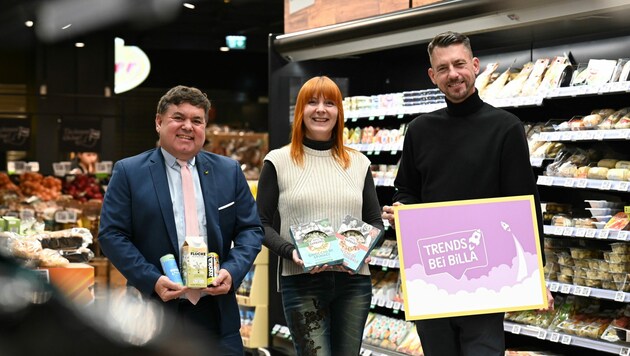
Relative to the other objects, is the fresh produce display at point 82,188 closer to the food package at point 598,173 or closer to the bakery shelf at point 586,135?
the bakery shelf at point 586,135

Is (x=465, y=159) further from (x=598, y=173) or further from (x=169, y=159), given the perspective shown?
(x=598, y=173)

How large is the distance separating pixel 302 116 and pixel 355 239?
1.85 feet

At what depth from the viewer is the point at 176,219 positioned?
10.8 ft

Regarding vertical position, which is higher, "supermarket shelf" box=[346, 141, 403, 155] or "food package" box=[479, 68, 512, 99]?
"food package" box=[479, 68, 512, 99]

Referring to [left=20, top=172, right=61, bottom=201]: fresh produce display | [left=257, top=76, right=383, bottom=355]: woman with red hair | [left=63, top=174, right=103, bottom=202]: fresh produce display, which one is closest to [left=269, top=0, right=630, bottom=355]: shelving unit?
[left=257, top=76, right=383, bottom=355]: woman with red hair

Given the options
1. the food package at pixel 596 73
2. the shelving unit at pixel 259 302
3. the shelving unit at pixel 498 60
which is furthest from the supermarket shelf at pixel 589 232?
the shelving unit at pixel 259 302

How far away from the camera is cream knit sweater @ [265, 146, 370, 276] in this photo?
13.0 feet

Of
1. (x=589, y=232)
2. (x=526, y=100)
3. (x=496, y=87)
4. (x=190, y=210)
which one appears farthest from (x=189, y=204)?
(x=496, y=87)

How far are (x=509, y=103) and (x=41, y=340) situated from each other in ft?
14.6

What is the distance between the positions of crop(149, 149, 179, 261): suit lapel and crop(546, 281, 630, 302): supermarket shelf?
2221mm

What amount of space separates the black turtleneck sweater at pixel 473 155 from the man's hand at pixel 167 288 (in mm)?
923

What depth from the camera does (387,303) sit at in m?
5.87

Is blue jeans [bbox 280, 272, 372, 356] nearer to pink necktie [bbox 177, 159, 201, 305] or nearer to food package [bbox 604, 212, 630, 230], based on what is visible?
pink necktie [bbox 177, 159, 201, 305]

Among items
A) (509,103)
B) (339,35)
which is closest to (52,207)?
(339,35)
